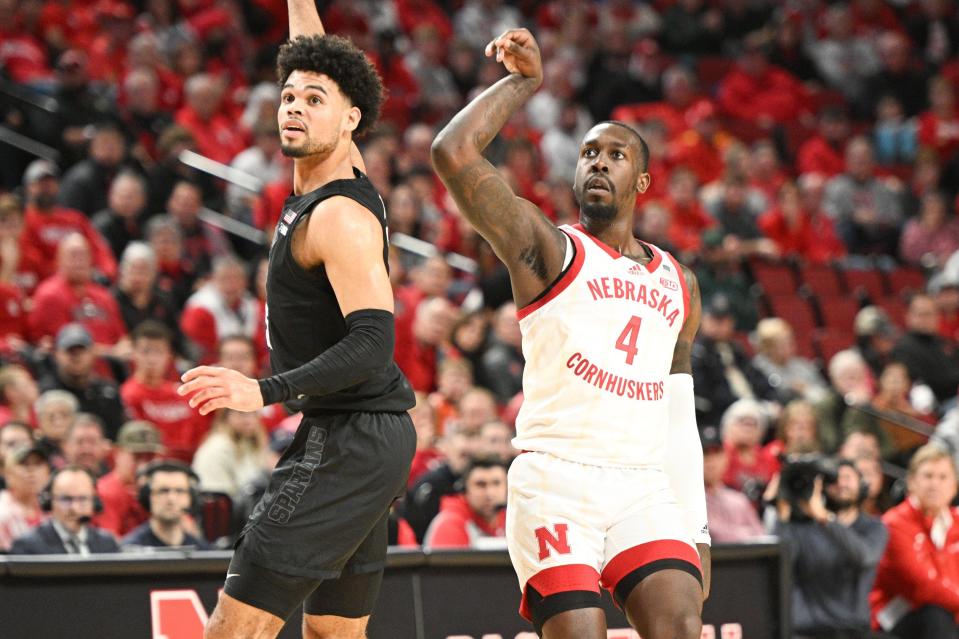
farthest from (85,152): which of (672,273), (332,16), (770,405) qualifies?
(672,273)

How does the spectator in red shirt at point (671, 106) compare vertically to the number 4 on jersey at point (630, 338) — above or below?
above

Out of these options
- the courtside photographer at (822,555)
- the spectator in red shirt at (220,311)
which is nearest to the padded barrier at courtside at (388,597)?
the courtside photographer at (822,555)

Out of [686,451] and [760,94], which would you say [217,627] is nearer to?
[686,451]

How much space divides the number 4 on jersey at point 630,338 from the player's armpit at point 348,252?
30.9 inches

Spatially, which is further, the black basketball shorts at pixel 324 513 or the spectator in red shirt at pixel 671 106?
the spectator in red shirt at pixel 671 106

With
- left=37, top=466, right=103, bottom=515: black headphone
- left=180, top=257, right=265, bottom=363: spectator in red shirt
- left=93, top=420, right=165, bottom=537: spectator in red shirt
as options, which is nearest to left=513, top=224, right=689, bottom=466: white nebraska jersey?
left=37, top=466, right=103, bottom=515: black headphone

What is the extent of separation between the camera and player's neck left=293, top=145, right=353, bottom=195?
4586mm

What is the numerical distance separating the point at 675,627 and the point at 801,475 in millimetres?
3817

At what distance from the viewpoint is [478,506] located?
7961mm

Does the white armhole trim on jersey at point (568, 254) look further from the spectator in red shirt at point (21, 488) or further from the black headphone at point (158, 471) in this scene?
the spectator in red shirt at point (21, 488)


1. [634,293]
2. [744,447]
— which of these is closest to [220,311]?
[744,447]

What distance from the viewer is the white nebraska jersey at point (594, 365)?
4.61m

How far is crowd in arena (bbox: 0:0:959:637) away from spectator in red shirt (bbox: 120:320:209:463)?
2 cm

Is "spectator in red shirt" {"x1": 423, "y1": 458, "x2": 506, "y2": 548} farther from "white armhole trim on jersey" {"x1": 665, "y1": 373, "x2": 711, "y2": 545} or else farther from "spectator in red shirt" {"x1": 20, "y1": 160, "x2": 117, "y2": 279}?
"spectator in red shirt" {"x1": 20, "y1": 160, "x2": 117, "y2": 279}
